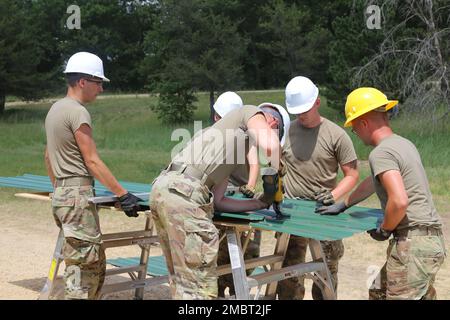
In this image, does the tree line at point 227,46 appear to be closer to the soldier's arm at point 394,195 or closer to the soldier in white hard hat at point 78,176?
the soldier in white hard hat at point 78,176

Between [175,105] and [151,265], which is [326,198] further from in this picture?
[175,105]

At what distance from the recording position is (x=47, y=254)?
7.47m

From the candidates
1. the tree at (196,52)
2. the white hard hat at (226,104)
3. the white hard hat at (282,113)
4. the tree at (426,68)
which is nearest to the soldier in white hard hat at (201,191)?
the white hard hat at (282,113)

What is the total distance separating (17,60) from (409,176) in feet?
120

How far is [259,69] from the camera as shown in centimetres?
4816

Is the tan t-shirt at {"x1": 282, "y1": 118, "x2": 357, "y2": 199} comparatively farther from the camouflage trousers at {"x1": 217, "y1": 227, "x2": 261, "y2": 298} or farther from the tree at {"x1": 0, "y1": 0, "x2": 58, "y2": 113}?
the tree at {"x1": 0, "y1": 0, "x2": 58, "y2": 113}

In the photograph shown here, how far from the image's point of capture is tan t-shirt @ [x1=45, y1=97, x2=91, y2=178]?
14.1 feet

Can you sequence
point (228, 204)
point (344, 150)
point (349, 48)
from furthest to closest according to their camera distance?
1. point (349, 48)
2. point (344, 150)
3. point (228, 204)

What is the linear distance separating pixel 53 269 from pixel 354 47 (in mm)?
22199

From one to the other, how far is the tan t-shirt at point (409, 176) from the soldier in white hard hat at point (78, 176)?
1749mm

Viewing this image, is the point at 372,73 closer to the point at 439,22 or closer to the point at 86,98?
the point at 439,22

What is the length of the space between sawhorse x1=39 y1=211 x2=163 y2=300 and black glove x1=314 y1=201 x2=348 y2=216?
4.73ft

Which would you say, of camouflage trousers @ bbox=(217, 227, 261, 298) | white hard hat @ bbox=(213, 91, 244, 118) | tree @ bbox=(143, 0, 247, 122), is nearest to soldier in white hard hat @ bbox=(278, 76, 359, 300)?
camouflage trousers @ bbox=(217, 227, 261, 298)

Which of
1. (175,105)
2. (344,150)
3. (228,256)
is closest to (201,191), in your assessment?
(344,150)
